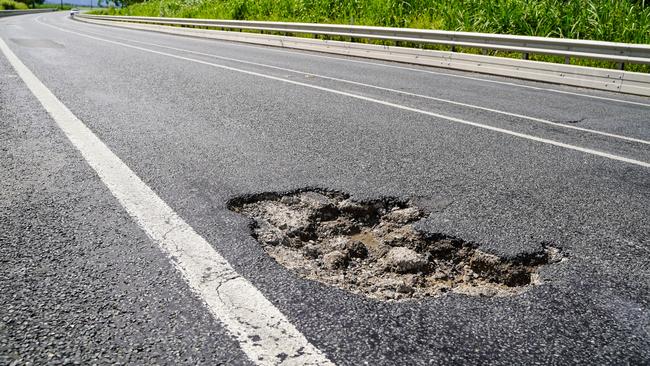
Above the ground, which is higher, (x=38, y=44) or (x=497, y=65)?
(x=38, y=44)

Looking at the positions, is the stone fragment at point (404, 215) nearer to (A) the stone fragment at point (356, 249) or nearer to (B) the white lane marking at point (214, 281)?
(A) the stone fragment at point (356, 249)

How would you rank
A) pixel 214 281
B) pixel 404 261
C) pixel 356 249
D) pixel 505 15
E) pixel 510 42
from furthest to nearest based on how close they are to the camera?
pixel 505 15 < pixel 510 42 < pixel 356 249 < pixel 404 261 < pixel 214 281

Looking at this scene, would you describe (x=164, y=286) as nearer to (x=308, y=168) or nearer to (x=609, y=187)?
(x=308, y=168)

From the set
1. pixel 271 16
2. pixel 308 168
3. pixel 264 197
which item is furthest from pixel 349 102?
pixel 271 16

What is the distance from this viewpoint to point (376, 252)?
2.51 metres

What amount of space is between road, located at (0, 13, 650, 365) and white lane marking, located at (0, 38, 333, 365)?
11 millimetres

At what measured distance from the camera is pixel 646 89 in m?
7.52

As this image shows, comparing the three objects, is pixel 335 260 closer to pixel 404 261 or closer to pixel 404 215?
pixel 404 261

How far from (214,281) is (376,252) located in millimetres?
841

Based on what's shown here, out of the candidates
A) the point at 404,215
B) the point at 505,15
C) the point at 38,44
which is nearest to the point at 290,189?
the point at 404,215

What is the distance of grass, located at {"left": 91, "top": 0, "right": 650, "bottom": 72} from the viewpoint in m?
9.83

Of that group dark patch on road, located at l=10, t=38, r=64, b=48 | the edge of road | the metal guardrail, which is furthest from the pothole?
dark patch on road, located at l=10, t=38, r=64, b=48

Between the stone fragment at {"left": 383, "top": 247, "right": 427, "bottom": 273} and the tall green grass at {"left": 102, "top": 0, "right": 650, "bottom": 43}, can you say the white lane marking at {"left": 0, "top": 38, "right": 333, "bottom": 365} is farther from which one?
the tall green grass at {"left": 102, "top": 0, "right": 650, "bottom": 43}

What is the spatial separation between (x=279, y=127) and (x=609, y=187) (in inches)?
115
